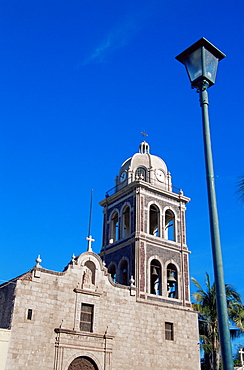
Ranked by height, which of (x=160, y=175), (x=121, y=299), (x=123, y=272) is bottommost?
(x=121, y=299)

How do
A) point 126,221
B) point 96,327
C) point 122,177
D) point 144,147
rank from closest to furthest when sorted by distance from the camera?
point 96,327 → point 126,221 → point 122,177 → point 144,147

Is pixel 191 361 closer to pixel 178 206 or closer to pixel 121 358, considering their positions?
pixel 121 358

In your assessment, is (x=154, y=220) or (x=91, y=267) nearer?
(x=91, y=267)

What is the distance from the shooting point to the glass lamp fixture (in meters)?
8.73

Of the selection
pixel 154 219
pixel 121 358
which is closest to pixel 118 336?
pixel 121 358

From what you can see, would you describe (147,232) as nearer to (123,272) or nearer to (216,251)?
(123,272)

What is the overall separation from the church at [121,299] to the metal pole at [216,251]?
61.2ft

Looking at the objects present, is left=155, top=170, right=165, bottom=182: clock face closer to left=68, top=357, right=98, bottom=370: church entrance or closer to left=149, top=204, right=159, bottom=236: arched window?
left=149, top=204, right=159, bottom=236: arched window

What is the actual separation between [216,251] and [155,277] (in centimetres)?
Answer: 2617

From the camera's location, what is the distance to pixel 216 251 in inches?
297

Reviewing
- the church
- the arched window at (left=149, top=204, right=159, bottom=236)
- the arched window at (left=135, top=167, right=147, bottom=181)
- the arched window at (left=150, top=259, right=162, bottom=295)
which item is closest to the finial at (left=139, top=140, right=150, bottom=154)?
the church

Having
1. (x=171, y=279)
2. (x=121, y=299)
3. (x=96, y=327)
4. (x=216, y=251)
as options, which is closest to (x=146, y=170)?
(x=171, y=279)

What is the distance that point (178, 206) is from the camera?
35.2 meters

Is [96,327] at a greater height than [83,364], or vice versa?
[96,327]
